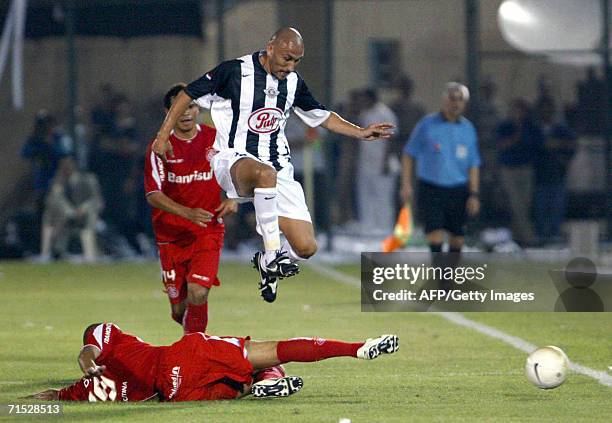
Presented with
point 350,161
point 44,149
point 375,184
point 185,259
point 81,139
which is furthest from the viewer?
point 81,139

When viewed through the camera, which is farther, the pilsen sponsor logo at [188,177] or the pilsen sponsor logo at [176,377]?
the pilsen sponsor logo at [188,177]

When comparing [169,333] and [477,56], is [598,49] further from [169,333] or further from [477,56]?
[169,333]

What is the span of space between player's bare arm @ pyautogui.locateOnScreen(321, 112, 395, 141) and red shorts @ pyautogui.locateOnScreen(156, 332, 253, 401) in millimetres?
2654

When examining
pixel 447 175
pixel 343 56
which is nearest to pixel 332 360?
pixel 447 175

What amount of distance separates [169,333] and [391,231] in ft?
31.8

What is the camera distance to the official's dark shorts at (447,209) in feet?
53.0

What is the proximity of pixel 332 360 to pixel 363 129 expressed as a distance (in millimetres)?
1740

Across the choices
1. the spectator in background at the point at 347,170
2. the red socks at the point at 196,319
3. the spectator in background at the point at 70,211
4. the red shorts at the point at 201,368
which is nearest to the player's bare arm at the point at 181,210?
the red socks at the point at 196,319

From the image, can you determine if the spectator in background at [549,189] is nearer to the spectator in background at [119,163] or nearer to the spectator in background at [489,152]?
the spectator in background at [489,152]

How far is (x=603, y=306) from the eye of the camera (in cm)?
1476

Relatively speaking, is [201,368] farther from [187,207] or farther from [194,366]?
[187,207]

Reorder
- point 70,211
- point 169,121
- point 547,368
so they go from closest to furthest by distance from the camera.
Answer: point 547,368 < point 169,121 < point 70,211

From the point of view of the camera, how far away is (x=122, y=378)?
8.59m

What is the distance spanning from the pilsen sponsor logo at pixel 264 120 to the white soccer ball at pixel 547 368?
2.92 metres
